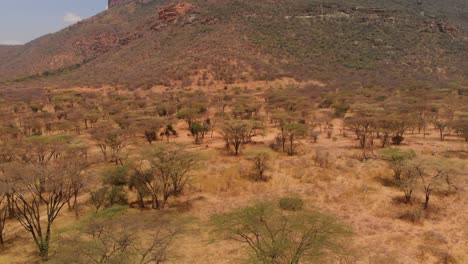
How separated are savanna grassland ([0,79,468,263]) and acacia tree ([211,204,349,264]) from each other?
0.19ft

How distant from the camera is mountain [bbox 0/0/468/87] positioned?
80.6 metres

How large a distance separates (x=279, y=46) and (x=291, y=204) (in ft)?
244

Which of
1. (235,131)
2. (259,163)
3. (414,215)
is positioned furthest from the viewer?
(235,131)

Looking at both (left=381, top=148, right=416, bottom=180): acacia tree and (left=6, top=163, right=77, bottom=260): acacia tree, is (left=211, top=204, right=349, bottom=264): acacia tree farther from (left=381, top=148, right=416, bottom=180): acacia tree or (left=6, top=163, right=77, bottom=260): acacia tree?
(left=381, top=148, right=416, bottom=180): acacia tree

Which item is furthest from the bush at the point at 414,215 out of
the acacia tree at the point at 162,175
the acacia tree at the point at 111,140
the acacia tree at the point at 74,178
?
the acacia tree at the point at 111,140

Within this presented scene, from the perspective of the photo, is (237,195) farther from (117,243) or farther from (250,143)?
(250,143)

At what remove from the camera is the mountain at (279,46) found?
3174 inches

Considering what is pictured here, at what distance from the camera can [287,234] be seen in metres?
14.1

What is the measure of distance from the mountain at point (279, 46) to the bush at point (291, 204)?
57.3 meters

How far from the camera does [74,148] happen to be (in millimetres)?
28500

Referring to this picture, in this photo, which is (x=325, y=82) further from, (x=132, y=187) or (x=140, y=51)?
(x=132, y=187)

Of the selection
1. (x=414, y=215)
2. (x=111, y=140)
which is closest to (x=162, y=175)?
(x=111, y=140)

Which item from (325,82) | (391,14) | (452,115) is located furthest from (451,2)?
(452,115)

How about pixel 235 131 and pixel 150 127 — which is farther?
pixel 150 127
